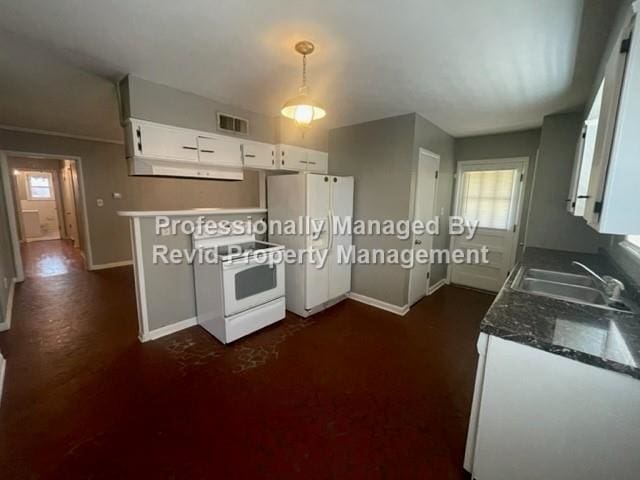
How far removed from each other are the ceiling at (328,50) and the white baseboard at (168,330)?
239 centimetres

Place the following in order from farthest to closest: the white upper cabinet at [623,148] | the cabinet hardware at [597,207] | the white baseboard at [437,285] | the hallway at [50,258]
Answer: the hallway at [50,258] < the white baseboard at [437,285] < the cabinet hardware at [597,207] < the white upper cabinet at [623,148]

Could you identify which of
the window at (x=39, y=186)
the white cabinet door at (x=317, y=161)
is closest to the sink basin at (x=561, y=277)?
the white cabinet door at (x=317, y=161)

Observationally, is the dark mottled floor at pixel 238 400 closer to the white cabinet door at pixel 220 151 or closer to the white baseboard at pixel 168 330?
the white baseboard at pixel 168 330

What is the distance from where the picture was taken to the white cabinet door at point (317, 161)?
371cm

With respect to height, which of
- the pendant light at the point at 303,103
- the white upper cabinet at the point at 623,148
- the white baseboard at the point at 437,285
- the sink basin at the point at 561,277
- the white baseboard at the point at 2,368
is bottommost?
the white baseboard at the point at 2,368

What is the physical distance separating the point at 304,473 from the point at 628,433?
1.42 meters

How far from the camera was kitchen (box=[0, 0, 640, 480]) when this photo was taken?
1171mm

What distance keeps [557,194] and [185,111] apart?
13.4 feet

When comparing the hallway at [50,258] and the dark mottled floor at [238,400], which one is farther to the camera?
the hallway at [50,258]

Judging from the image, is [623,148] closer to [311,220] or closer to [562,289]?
[562,289]

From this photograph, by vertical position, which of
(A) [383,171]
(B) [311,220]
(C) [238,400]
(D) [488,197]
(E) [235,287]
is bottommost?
(C) [238,400]

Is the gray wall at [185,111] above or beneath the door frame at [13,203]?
above

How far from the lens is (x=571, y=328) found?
1187 millimetres

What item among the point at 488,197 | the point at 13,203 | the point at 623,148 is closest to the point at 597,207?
the point at 623,148
